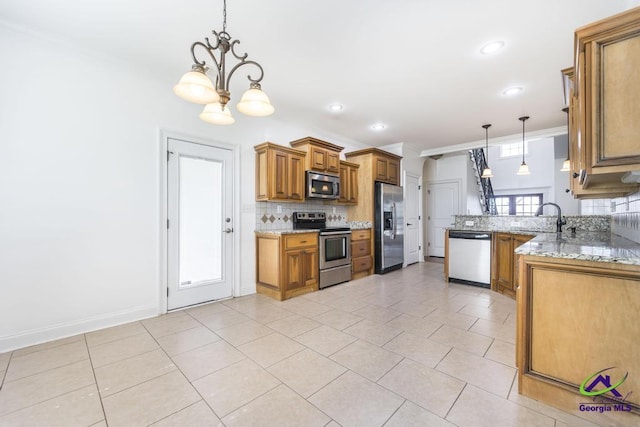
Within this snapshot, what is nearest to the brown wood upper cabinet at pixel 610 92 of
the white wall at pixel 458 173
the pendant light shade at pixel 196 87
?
the pendant light shade at pixel 196 87

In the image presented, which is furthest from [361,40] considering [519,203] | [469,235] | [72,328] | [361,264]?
[519,203]

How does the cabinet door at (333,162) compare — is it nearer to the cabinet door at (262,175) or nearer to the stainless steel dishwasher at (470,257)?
the cabinet door at (262,175)

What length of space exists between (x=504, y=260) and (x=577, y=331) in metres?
2.48

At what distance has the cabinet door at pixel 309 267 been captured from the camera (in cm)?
380

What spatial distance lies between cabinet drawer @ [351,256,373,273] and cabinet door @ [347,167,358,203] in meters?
1.13

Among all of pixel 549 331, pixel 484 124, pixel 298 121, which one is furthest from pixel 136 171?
pixel 484 124

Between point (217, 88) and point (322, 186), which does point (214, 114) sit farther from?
point (322, 186)

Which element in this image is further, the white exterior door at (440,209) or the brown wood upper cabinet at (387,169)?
the white exterior door at (440,209)

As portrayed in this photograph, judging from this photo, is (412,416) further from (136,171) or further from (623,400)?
(136,171)

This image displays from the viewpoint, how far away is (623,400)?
1321 millimetres

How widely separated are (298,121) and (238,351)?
344cm

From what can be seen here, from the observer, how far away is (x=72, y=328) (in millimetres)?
2438

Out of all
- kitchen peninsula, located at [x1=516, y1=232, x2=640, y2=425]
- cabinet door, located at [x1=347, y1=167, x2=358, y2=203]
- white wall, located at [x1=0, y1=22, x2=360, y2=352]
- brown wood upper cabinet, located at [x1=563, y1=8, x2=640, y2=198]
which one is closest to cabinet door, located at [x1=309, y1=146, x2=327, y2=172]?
cabinet door, located at [x1=347, y1=167, x2=358, y2=203]

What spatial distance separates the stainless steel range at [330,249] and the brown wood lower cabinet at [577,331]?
269 centimetres
